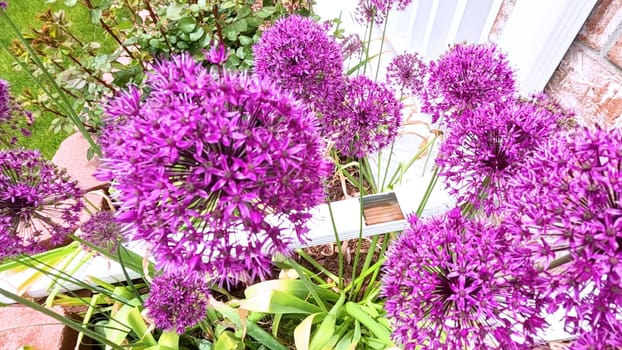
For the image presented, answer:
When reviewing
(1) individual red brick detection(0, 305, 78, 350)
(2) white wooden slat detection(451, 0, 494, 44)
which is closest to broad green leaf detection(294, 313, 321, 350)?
(1) individual red brick detection(0, 305, 78, 350)

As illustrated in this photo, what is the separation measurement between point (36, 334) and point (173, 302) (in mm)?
794

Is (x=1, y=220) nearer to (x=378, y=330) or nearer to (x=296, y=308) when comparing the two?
(x=296, y=308)

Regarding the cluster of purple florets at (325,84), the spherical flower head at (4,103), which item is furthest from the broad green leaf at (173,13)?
the cluster of purple florets at (325,84)

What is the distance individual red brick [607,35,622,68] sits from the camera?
110 centimetres

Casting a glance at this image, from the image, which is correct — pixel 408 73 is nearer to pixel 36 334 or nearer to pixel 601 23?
pixel 601 23

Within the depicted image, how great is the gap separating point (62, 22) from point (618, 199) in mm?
1923

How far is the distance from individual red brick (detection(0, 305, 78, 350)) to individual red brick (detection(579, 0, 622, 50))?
1.90m

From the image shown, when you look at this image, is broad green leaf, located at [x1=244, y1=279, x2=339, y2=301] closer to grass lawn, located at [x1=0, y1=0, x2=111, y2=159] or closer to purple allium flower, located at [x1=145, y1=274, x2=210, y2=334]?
purple allium flower, located at [x1=145, y1=274, x2=210, y2=334]

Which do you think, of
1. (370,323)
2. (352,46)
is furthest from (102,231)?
(352,46)

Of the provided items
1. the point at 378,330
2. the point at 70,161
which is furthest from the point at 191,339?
the point at 70,161

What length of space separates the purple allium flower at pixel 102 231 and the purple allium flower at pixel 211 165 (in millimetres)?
394

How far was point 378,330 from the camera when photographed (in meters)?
1.16

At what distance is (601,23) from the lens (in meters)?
1.15

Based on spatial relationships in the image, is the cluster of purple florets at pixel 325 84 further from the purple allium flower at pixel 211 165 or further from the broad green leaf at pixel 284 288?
the broad green leaf at pixel 284 288
